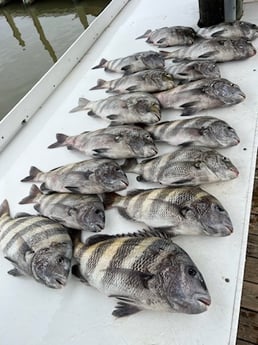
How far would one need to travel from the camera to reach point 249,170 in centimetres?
168

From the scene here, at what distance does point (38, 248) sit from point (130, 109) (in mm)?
1085

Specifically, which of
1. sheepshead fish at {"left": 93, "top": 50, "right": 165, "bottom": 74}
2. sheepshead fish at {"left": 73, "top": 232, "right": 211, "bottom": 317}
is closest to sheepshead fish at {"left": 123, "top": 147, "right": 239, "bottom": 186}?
sheepshead fish at {"left": 73, "top": 232, "right": 211, "bottom": 317}

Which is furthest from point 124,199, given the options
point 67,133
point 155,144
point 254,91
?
point 254,91

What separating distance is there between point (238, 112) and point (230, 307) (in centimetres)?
128

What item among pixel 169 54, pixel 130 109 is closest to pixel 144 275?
pixel 130 109

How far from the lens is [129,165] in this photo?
1807 mm

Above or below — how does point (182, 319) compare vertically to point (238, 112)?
below

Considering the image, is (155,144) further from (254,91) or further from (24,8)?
(24,8)

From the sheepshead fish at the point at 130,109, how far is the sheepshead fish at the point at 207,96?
0.58ft

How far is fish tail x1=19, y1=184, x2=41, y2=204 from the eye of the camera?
180 cm

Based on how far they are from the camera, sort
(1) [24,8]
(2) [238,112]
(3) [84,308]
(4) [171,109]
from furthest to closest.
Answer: (1) [24,8]
(4) [171,109]
(2) [238,112]
(3) [84,308]

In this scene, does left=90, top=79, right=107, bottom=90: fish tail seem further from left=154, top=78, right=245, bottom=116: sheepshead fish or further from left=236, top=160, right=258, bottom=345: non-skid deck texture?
left=236, top=160, right=258, bottom=345: non-skid deck texture

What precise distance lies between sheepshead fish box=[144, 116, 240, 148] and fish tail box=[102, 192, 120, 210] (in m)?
0.49

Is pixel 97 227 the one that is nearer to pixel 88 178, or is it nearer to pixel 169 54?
pixel 88 178
